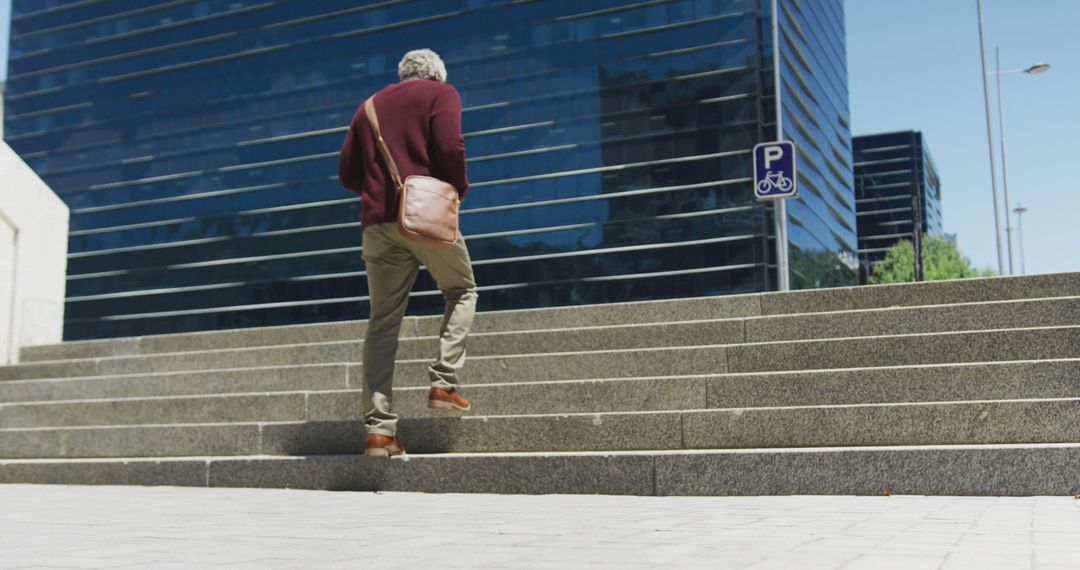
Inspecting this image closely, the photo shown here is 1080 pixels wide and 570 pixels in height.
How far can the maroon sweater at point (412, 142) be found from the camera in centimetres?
590

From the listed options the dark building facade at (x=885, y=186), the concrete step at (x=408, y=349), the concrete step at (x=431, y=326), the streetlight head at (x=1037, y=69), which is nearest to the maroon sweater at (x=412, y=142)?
the concrete step at (x=408, y=349)

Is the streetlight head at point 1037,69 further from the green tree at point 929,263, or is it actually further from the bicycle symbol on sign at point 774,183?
the green tree at point 929,263

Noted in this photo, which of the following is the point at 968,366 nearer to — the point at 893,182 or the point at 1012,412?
the point at 1012,412

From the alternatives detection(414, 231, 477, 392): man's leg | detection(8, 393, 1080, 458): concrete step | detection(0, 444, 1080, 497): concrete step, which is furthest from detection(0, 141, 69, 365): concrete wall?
detection(414, 231, 477, 392): man's leg

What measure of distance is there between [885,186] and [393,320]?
459 feet

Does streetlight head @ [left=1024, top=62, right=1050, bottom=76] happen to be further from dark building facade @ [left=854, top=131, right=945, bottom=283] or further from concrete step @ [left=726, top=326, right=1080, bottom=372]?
dark building facade @ [left=854, top=131, right=945, bottom=283]

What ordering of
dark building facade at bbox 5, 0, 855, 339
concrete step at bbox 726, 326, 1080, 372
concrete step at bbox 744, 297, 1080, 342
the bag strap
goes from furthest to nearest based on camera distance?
dark building facade at bbox 5, 0, 855, 339
concrete step at bbox 744, 297, 1080, 342
concrete step at bbox 726, 326, 1080, 372
the bag strap

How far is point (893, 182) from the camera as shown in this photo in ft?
450

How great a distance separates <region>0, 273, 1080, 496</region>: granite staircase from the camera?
17.6 feet

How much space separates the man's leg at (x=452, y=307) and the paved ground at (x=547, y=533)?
0.78m

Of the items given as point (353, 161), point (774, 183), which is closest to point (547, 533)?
point (353, 161)

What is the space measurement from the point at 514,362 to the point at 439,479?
57.3 inches

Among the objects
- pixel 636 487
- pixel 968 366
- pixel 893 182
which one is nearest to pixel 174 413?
pixel 636 487

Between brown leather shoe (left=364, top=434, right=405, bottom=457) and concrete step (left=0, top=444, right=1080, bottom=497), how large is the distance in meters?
0.09
